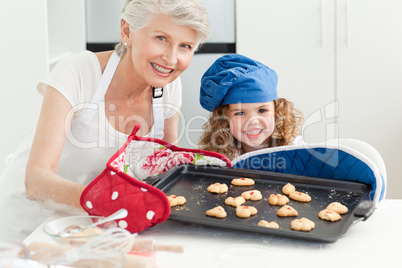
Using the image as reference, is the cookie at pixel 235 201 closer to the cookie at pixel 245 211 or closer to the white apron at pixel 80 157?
the cookie at pixel 245 211

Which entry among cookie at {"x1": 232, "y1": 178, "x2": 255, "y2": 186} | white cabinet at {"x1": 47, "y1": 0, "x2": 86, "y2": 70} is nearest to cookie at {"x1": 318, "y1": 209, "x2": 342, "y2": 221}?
cookie at {"x1": 232, "y1": 178, "x2": 255, "y2": 186}

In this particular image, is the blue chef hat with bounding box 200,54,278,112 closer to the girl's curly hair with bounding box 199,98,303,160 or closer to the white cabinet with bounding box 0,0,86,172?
the girl's curly hair with bounding box 199,98,303,160

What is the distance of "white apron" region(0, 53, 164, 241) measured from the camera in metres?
1.59

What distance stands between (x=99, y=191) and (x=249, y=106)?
2.62ft

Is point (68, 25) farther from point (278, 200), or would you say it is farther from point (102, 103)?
point (278, 200)

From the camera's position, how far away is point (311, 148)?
1.44 meters

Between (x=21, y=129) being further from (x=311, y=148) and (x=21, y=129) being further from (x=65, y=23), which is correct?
(x=311, y=148)

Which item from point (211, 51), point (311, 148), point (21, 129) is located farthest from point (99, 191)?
point (211, 51)

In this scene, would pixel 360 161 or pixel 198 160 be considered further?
pixel 198 160

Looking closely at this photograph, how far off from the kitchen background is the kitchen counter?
164cm

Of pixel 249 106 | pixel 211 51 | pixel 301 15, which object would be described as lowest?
pixel 249 106

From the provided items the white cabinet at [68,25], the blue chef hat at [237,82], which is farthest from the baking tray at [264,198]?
the white cabinet at [68,25]

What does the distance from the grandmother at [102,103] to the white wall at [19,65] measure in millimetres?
628

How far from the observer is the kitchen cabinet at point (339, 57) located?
2.76m
